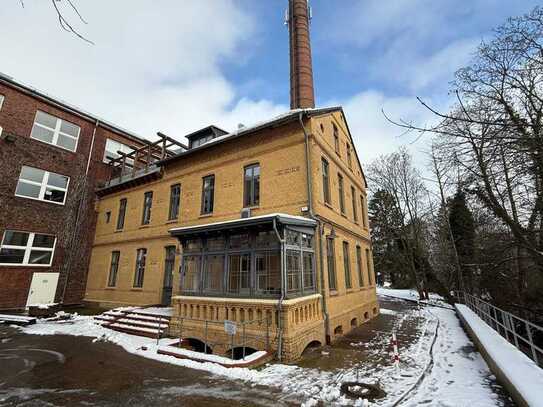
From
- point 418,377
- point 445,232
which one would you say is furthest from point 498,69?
point 445,232

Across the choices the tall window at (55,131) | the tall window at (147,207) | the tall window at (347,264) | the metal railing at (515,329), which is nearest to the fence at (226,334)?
the metal railing at (515,329)

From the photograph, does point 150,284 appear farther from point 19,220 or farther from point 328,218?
point 328,218

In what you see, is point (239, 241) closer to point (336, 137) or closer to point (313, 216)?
point (313, 216)

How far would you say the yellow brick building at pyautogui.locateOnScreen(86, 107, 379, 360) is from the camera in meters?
8.73

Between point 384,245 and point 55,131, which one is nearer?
point 55,131

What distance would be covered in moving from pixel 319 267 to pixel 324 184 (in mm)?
3884

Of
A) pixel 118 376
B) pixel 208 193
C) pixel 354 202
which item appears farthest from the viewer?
pixel 354 202

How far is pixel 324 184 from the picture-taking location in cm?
1226

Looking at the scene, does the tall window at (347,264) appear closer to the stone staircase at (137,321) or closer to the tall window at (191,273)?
the tall window at (191,273)

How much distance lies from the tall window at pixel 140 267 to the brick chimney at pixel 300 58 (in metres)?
13.6

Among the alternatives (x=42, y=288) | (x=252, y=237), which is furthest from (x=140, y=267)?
(x=252, y=237)

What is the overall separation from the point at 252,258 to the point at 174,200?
870 cm

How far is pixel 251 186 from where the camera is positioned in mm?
12383

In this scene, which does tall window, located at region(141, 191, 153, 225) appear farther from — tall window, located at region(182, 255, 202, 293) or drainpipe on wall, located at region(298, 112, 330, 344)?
drainpipe on wall, located at region(298, 112, 330, 344)
